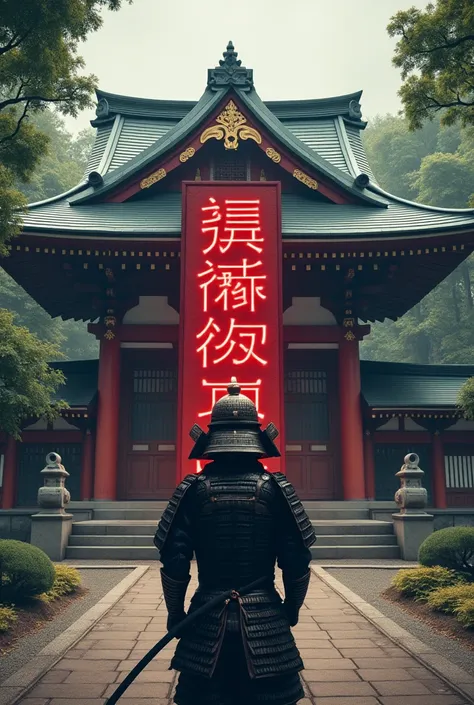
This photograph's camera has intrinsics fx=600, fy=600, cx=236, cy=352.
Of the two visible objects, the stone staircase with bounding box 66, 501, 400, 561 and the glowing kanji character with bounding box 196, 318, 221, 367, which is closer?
the stone staircase with bounding box 66, 501, 400, 561

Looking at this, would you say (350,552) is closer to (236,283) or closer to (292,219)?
(236,283)

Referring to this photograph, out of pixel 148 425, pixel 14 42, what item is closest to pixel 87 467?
pixel 148 425

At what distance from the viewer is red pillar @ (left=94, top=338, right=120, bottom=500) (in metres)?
13.1

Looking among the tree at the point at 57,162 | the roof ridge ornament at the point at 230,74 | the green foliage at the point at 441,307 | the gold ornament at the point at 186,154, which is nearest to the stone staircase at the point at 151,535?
the gold ornament at the point at 186,154

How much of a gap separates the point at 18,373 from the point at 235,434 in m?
5.21

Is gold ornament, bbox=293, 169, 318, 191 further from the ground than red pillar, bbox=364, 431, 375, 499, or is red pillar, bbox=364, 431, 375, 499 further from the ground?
gold ornament, bbox=293, 169, 318, 191

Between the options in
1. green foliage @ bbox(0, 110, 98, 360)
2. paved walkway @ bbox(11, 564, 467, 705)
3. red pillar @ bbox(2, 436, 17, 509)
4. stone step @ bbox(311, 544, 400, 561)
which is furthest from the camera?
green foliage @ bbox(0, 110, 98, 360)

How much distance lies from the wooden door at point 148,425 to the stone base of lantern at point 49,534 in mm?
4160

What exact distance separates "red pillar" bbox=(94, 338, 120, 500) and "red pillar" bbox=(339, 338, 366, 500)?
16.8ft

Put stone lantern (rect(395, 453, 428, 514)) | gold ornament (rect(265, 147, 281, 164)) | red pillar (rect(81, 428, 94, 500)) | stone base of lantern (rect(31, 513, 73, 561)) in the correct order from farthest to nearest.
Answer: gold ornament (rect(265, 147, 281, 164)) → red pillar (rect(81, 428, 94, 500)) → stone lantern (rect(395, 453, 428, 514)) → stone base of lantern (rect(31, 513, 73, 561))

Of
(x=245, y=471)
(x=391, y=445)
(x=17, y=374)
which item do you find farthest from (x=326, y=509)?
(x=245, y=471)

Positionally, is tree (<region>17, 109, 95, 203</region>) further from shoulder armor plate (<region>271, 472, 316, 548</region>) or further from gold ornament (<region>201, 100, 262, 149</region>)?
shoulder armor plate (<region>271, 472, 316, 548</region>)

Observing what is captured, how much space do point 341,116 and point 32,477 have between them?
1479cm

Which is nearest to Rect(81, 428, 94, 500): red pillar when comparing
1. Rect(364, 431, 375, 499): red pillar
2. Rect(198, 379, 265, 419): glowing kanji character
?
Rect(198, 379, 265, 419): glowing kanji character
